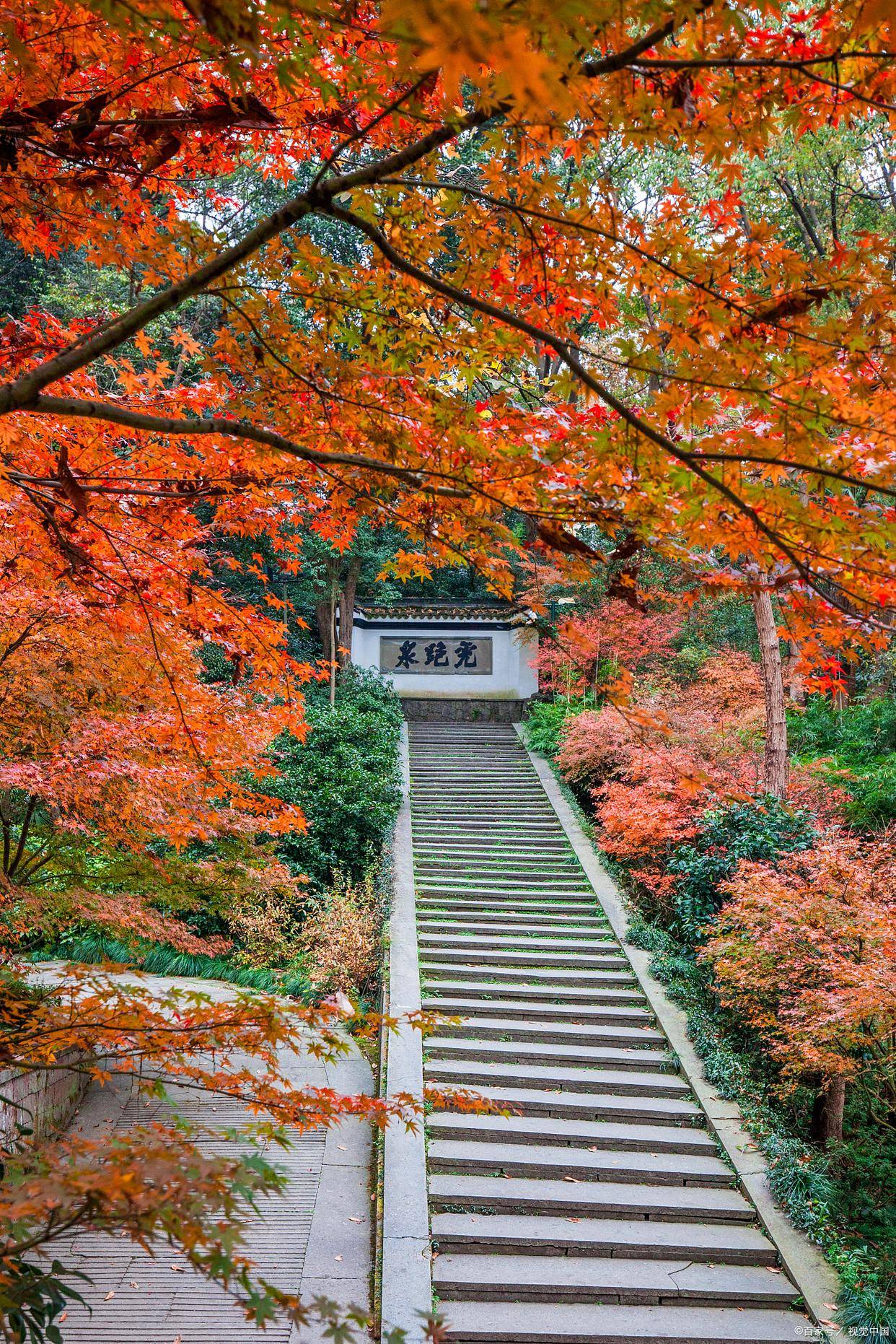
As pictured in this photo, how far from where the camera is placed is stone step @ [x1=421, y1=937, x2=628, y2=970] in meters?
8.55

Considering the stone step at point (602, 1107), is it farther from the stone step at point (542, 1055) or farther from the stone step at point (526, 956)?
the stone step at point (526, 956)

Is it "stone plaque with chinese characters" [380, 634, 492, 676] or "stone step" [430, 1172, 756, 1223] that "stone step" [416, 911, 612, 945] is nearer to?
"stone step" [430, 1172, 756, 1223]

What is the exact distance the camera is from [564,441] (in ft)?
8.58

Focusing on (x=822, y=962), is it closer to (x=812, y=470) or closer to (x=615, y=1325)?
(x=615, y=1325)

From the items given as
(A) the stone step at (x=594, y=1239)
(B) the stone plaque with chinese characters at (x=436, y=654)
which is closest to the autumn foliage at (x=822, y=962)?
(A) the stone step at (x=594, y=1239)

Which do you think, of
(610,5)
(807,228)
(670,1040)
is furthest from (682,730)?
(610,5)

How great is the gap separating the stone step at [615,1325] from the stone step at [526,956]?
3721 millimetres

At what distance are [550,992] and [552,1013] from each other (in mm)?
350

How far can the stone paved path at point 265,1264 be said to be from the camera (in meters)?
4.36

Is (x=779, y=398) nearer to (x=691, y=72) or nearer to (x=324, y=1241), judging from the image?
(x=691, y=72)

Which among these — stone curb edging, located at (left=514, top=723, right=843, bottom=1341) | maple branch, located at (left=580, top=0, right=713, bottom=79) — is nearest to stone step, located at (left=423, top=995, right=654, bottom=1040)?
stone curb edging, located at (left=514, top=723, right=843, bottom=1341)

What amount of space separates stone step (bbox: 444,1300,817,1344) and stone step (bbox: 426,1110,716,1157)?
4.19ft

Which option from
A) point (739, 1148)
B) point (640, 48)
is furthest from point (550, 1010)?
point (640, 48)

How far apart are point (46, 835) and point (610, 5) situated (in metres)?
6.44
